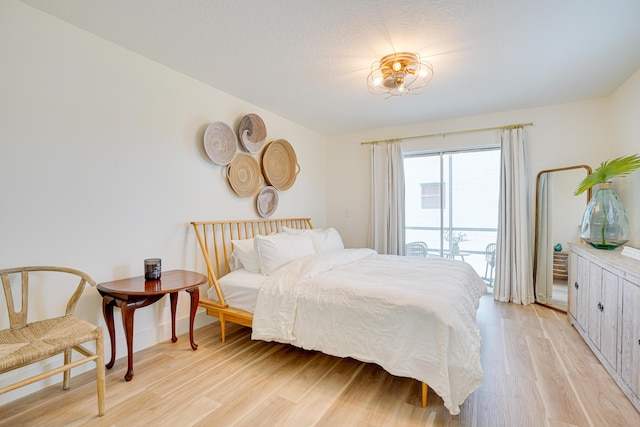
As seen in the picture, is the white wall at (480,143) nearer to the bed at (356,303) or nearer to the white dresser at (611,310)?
the white dresser at (611,310)

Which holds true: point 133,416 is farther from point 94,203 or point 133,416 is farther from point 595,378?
point 595,378

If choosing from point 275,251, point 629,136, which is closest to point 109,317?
point 275,251

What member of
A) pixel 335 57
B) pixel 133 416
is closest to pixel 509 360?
pixel 133 416

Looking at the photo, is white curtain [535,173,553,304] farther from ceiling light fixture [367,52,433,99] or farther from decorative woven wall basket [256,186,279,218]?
decorative woven wall basket [256,186,279,218]

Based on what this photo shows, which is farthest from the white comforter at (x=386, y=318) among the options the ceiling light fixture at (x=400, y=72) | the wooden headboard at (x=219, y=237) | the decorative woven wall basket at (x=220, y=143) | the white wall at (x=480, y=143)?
the white wall at (x=480, y=143)

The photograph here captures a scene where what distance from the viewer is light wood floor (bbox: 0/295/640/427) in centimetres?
162

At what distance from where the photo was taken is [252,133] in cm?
340

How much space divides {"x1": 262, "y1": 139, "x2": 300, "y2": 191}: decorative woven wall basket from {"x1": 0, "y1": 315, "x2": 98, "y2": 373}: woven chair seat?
239cm

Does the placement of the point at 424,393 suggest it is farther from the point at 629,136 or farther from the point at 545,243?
the point at 629,136

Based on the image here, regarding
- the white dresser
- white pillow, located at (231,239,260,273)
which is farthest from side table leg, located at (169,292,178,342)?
the white dresser

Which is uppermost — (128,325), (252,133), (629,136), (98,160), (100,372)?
(252,133)

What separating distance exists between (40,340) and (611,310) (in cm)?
355

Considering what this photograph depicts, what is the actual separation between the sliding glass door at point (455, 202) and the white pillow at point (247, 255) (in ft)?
8.66

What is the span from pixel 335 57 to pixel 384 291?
6.26 ft
